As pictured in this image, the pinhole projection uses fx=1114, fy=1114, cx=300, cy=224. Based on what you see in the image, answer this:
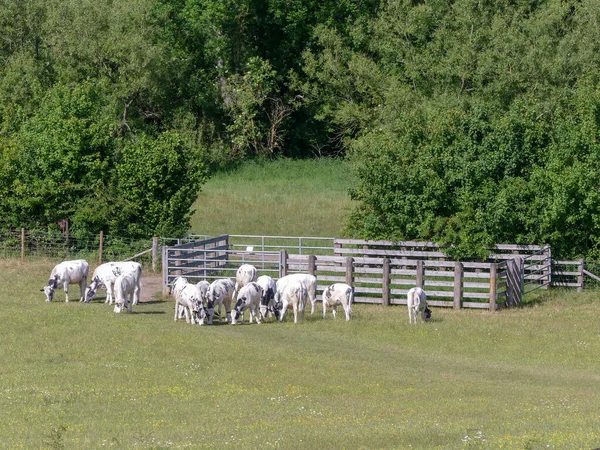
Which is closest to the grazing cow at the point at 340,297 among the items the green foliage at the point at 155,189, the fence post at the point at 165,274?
the fence post at the point at 165,274

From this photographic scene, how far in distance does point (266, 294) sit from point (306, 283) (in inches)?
64.7

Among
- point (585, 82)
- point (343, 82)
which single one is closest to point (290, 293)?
point (585, 82)

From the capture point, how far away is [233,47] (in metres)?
77.1

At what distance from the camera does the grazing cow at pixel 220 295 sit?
31734 millimetres

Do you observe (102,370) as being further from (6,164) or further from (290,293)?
(6,164)

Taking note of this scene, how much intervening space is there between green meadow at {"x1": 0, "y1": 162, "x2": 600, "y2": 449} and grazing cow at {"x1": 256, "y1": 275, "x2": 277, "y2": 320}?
0.73m

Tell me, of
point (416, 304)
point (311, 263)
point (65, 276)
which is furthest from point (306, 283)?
point (65, 276)

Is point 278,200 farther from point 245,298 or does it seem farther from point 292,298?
point 245,298

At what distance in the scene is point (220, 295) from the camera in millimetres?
32062

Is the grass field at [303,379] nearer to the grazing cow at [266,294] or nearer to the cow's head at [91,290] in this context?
the grazing cow at [266,294]

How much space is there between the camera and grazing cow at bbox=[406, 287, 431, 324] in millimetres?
31562

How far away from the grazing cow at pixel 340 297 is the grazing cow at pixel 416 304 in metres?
1.70

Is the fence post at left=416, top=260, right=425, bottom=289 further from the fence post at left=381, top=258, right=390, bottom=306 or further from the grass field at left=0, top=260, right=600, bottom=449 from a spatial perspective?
the grass field at left=0, top=260, right=600, bottom=449


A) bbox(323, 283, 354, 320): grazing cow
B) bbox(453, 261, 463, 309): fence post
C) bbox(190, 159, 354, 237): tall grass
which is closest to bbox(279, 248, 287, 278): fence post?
bbox(323, 283, 354, 320): grazing cow
